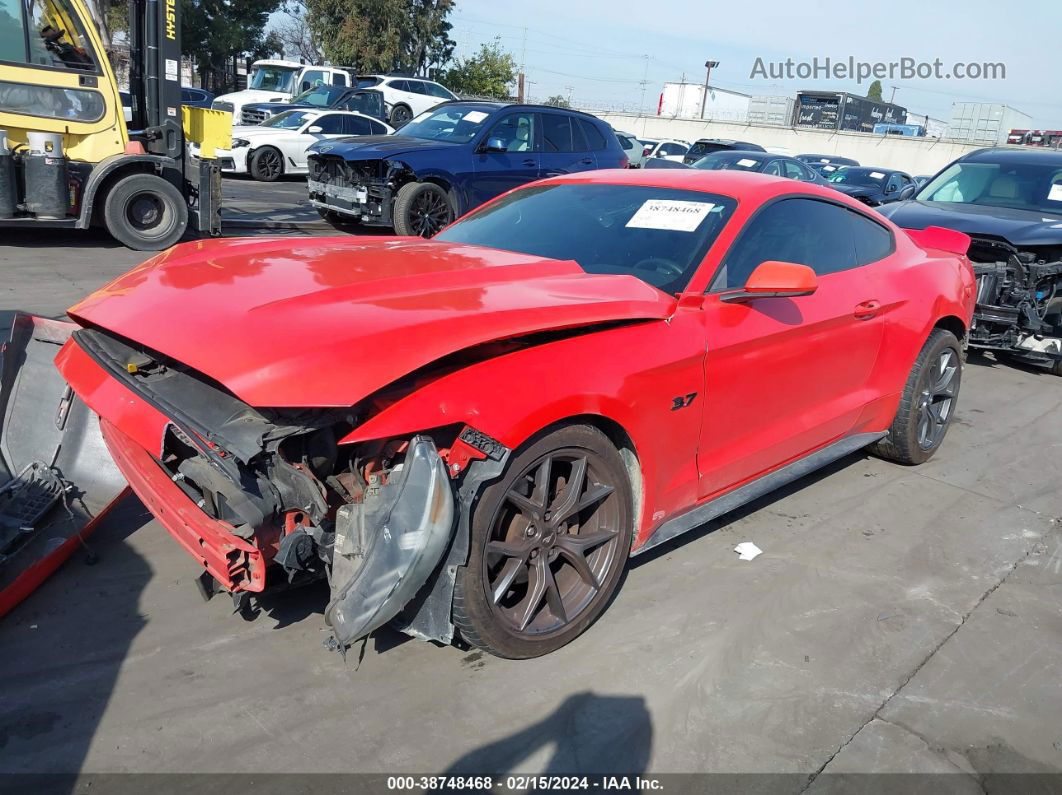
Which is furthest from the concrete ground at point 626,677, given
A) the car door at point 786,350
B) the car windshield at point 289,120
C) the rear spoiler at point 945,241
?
the car windshield at point 289,120

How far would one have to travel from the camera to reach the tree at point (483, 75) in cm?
4294

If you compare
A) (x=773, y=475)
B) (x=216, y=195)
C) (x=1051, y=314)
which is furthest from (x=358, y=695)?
(x=216, y=195)

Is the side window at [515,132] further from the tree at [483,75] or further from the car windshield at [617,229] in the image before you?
the tree at [483,75]

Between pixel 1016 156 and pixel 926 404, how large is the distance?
16.8ft

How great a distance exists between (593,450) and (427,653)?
3.08 feet

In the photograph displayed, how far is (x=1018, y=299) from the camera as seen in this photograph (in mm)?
7000

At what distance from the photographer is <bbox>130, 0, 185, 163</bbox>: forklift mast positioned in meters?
9.55

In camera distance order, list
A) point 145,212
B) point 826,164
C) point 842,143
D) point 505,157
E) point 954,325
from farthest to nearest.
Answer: point 842,143 → point 826,164 → point 505,157 → point 145,212 → point 954,325

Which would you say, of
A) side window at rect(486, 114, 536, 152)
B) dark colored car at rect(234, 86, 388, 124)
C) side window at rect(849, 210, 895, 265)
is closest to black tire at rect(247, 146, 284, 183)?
dark colored car at rect(234, 86, 388, 124)

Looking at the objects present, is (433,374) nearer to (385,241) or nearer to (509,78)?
(385,241)

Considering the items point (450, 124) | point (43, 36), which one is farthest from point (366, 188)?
point (43, 36)

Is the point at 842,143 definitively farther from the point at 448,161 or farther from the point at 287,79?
the point at 448,161

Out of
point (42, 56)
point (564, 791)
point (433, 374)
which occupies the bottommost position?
point (564, 791)

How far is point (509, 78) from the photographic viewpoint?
44000 mm
